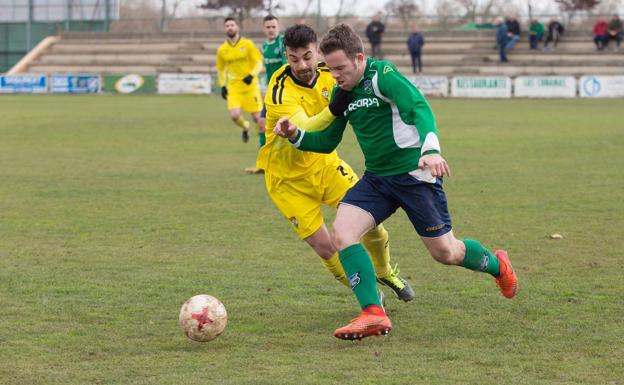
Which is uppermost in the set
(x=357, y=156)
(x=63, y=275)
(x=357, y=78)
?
(x=357, y=78)

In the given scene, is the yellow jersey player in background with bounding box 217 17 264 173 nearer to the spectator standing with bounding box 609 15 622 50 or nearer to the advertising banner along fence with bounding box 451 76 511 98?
the advertising banner along fence with bounding box 451 76 511 98

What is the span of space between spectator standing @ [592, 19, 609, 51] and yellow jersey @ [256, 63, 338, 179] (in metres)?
33.9

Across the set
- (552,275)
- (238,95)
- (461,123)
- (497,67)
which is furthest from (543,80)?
(552,275)

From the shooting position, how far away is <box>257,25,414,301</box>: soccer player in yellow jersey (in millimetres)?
6289

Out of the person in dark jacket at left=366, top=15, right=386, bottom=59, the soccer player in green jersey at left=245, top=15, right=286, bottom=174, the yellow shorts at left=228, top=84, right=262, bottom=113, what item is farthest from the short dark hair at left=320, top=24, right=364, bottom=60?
the person in dark jacket at left=366, top=15, right=386, bottom=59

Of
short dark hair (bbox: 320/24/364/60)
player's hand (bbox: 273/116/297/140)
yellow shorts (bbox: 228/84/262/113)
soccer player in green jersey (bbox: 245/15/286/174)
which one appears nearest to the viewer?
short dark hair (bbox: 320/24/364/60)

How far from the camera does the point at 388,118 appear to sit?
5641 millimetres

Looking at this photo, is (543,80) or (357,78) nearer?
(357,78)

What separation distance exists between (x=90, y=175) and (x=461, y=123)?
11.1m

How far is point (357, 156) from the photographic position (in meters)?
16.0

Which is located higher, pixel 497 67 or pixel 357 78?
pixel 357 78

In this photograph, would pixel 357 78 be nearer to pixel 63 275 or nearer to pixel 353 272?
pixel 353 272

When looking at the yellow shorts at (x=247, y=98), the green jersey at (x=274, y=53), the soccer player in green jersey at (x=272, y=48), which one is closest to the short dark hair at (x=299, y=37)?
the soccer player in green jersey at (x=272, y=48)

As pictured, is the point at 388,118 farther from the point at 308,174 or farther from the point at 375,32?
the point at 375,32
